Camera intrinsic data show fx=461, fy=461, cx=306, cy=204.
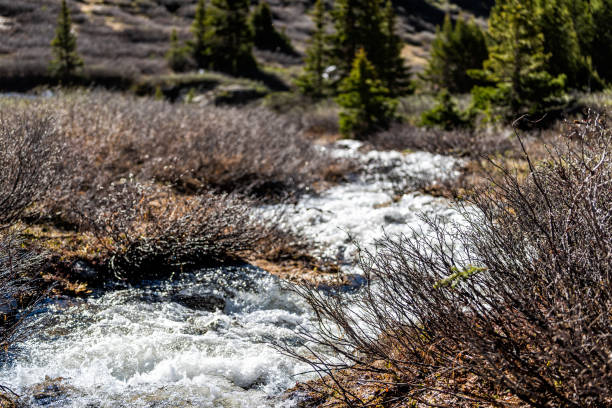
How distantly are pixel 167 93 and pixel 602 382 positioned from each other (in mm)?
23796

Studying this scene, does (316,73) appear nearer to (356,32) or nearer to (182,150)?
(356,32)

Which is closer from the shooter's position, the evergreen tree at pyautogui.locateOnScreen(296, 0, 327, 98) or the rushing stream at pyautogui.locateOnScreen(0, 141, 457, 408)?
the rushing stream at pyautogui.locateOnScreen(0, 141, 457, 408)

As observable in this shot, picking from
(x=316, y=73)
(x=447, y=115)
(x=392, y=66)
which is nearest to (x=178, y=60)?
(x=316, y=73)

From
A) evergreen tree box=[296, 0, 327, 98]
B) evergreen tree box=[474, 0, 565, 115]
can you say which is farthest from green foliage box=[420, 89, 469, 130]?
evergreen tree box=[296, 0, 327, 98]

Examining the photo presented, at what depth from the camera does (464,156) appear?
10688 mm

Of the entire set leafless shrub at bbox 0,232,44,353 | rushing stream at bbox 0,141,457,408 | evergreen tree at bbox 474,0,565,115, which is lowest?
rushing stream at bbox 0,141,457,408

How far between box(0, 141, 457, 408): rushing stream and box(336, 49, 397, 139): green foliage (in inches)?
393

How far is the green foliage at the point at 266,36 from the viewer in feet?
122

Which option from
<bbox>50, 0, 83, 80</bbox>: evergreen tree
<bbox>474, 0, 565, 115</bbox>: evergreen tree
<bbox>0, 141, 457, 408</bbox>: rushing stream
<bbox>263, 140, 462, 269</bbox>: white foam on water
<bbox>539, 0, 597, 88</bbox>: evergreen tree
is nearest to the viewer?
<bbox>0, 141, 457, 408</bbox>: rushing stream

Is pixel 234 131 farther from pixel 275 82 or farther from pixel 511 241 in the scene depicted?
pixel 275 82

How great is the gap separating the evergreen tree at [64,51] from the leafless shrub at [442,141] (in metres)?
17.2

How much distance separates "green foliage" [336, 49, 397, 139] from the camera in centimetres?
1470

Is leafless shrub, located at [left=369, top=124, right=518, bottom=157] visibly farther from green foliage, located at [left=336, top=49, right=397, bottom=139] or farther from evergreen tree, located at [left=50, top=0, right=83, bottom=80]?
evergreen tree, located at [left=50, top=0, right=83, bottom=80]

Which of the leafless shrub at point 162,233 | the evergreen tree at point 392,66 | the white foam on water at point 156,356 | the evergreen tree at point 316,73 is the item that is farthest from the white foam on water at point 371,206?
the evergreen tree at point 316,73
